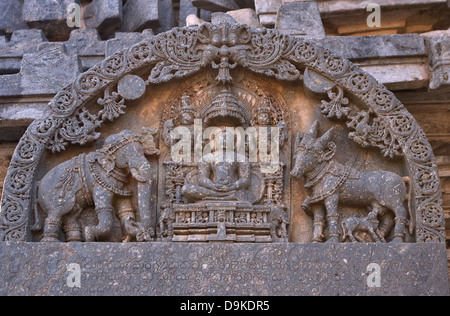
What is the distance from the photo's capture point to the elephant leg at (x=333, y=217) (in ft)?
21.7

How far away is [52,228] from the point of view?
261 inches

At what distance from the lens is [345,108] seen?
6.98 m

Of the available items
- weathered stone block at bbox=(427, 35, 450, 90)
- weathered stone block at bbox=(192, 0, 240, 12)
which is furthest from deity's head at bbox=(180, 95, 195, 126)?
weathered stone block at bbox=(427, 35, 450, 90)

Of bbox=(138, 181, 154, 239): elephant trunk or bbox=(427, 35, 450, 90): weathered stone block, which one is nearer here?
bbox=(138, 181, 154, 239): elephant trunk

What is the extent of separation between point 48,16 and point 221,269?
3.45 m

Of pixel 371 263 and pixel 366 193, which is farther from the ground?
pixel 366 193

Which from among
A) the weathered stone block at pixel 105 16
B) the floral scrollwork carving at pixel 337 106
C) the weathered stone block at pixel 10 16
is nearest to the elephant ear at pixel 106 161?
the floral scrollwork carving at pixel 337 106

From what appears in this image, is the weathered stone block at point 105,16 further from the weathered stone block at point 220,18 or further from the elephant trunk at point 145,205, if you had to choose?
the elephant trunk at point 145,205

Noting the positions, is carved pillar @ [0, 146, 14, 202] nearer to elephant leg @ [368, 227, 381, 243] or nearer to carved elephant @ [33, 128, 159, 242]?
carved elephant @ [33, 128, 159, 242]

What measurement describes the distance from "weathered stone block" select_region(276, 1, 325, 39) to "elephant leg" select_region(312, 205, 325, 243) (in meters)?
1.72

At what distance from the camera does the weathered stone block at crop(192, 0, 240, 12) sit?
27.2 feet
